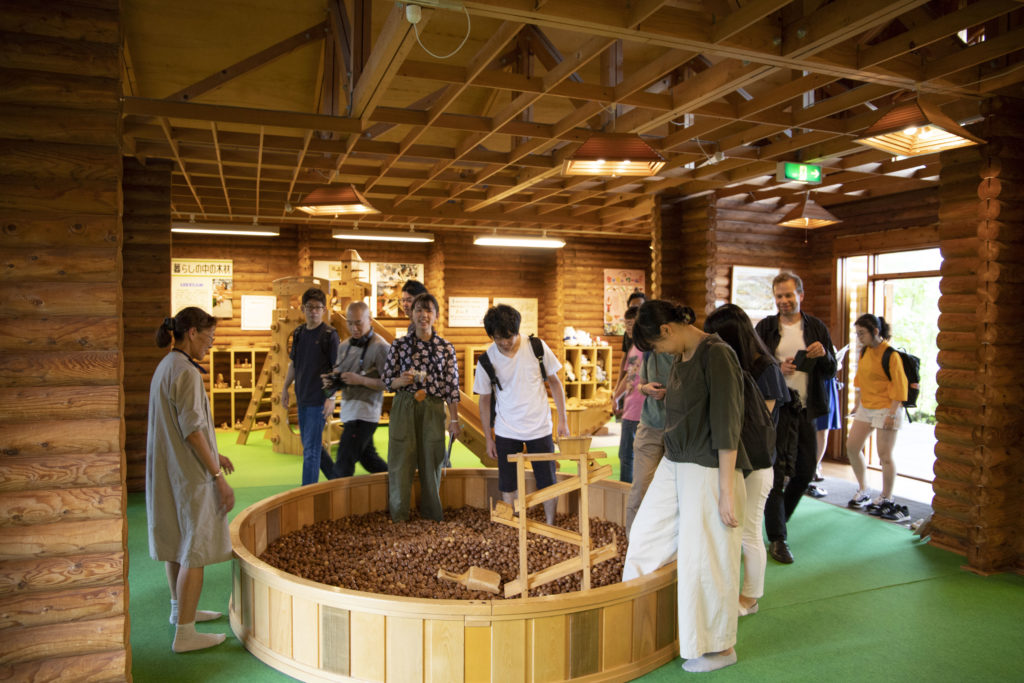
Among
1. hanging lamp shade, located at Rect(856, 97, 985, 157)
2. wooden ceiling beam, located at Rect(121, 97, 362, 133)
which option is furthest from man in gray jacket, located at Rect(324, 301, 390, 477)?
hanging lamp shade, located at Rect(856, 97, 985, 157)

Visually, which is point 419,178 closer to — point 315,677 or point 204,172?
point 204,172

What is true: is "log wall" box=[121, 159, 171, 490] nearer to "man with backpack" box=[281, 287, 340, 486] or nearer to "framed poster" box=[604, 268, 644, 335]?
"man with backpack" box=[281, 287, 340, 486]

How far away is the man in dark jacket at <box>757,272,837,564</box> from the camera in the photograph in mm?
5102

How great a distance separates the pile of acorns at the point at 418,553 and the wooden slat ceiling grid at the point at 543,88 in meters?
3.18

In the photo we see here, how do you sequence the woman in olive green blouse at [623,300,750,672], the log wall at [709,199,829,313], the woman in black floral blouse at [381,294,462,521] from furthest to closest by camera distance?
the log wall at [709,199,829,313] < the woman in black floral blouse at [381,294,462,521] < the woman in olive green blouse at [623,300,750,672]

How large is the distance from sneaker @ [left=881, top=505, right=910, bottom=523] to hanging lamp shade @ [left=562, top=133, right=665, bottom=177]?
13.2 ft

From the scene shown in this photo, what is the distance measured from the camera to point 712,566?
3312 millimetres

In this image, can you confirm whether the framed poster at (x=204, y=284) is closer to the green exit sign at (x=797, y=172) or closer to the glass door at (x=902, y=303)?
the green exit sign at (x=797, y=172)

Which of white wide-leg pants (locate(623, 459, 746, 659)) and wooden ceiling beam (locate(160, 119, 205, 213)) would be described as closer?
white wide-leg pants (locate(623, 459, 746, 659))

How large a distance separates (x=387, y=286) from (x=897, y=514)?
31.3 feet

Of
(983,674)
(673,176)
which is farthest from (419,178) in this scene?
(983,674)

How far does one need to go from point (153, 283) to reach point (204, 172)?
4.97 feet

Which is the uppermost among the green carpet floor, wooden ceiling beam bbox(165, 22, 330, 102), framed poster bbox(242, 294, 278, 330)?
wooden ceiling beam bbox(165, 22, 330, 102)

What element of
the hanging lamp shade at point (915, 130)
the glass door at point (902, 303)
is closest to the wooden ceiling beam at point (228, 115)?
the hanging lamp shade at point (915, 130)
